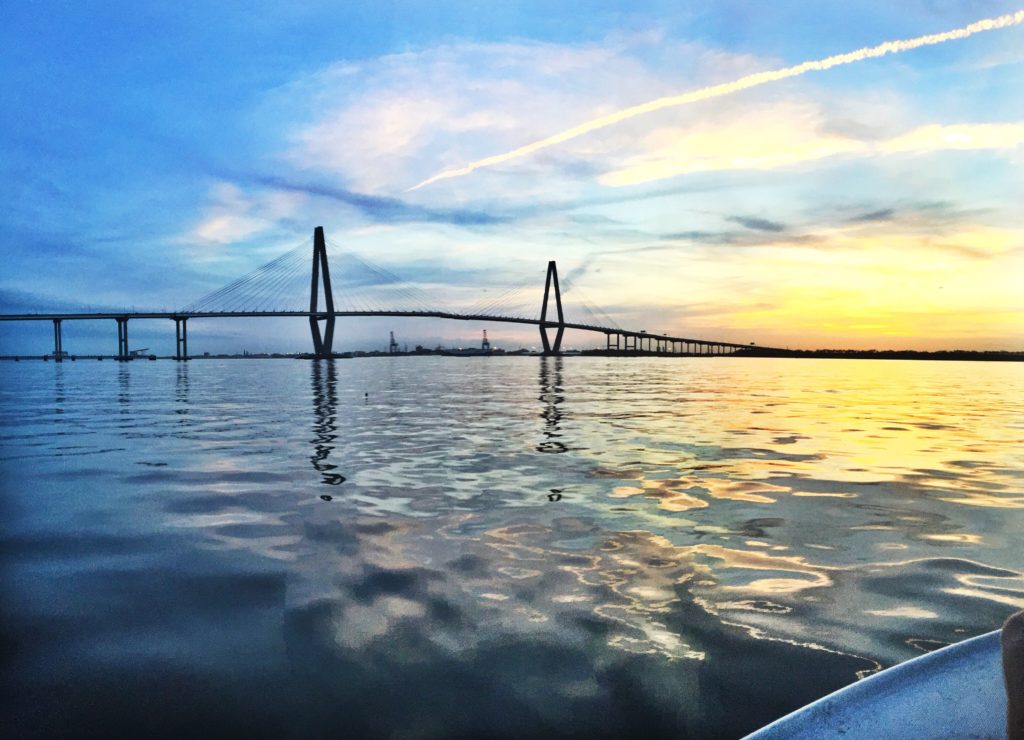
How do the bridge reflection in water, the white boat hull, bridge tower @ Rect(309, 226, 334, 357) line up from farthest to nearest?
bridge tower @ Rect(309, 226, 334, 357) → the bridge reflection in water → the white boat hull

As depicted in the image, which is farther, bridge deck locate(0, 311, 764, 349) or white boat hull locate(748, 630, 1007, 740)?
bridge deck locate(0, 311, 764, 349)

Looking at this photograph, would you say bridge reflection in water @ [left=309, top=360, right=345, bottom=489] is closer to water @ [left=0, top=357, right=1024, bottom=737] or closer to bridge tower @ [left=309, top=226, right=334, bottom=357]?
water @ [left=0, top=357, right=1024, bottom=737]

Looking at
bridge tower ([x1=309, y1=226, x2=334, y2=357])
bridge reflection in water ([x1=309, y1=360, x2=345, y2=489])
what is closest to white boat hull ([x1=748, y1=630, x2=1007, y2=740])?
bridge reflection in water ([x1=309, y1=360, x2=345, y2=489])

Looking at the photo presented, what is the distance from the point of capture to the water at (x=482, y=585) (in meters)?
3.24

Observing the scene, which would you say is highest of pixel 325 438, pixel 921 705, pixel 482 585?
pixel 921 705

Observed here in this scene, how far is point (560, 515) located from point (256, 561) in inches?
110

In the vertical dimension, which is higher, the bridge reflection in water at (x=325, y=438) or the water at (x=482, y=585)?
the water at (x=482, y=585)

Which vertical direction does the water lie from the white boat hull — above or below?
below

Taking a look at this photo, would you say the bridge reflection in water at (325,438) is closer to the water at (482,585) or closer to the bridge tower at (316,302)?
the water at (482,585)

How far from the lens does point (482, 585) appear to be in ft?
15.5

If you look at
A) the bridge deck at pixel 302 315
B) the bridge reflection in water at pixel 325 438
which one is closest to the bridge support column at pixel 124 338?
the bridge deck at pixel 302 315

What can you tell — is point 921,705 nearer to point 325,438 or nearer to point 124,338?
point 325,438

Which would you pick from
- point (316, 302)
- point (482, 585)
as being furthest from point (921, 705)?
point (316, 302)

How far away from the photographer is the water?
3.24 metres
